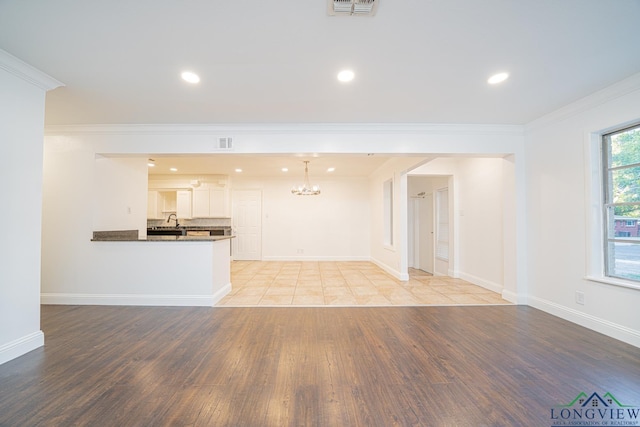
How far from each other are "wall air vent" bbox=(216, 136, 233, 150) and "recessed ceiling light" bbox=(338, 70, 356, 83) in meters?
1.91

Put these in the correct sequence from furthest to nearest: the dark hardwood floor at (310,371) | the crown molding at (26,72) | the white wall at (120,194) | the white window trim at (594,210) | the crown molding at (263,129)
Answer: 1. the white wall at (120,194)
2. the crown molding at (263,129)
3. the white window trim at (594,210)
4. the crown molding at (26,72)
5. the dark hardwood floor at (310,371)

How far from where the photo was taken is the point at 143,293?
391 cm

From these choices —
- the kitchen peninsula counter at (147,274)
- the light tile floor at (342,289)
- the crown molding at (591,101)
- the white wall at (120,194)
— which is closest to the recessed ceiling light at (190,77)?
the kitchen peninsula counter at (147,274)

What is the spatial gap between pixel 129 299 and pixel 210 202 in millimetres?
4376

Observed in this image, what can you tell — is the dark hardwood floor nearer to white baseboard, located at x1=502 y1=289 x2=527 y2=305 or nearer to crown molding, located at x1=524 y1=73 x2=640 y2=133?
white baseboard, located at x1=502 y1=289 x2=527 y2=305

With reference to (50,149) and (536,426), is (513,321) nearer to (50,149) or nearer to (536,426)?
(536,426)

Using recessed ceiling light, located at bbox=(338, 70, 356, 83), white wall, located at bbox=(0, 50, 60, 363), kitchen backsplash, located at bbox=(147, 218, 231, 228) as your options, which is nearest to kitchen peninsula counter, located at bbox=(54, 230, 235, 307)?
white wall, located at bbox=(0, 50, 60, 363)

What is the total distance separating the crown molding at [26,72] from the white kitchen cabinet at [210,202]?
209 inches

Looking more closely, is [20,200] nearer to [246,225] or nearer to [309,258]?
[246,225]

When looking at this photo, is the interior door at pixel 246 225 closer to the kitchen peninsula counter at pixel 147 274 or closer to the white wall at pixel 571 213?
the kitchen peninsula counter at pixel 147 274

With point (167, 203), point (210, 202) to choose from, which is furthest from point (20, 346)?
point (167, 203)

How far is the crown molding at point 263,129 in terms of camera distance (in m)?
3.81

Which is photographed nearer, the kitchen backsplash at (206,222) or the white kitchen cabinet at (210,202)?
the white kitchen cabinet at (210,202)

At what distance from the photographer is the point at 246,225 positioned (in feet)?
27.2
